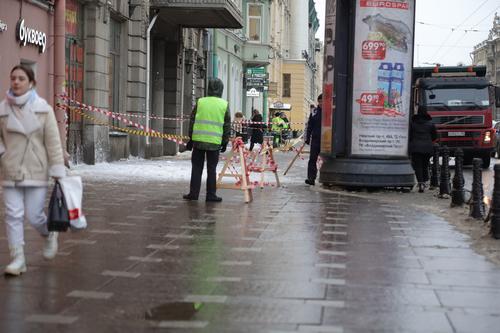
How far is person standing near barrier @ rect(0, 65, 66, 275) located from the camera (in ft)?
19.9

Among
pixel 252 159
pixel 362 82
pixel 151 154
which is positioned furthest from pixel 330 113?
pixel 151 154

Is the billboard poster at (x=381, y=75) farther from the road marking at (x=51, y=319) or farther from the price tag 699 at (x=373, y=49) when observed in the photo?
the road marking at (x=51, y=319)

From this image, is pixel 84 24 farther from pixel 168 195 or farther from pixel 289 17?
pixel 289 17

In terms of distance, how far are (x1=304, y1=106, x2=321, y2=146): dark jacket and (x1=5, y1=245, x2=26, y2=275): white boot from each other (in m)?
9.75

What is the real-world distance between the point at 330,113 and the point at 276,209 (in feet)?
12.4

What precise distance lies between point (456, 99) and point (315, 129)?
9.38 m

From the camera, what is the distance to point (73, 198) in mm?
6055

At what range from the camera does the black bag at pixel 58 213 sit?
5969 mm

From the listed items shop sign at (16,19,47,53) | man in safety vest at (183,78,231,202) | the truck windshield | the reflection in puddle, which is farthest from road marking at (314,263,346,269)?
the truck windshield

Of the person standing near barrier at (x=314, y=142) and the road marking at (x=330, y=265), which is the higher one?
the person standing near barrier at (x=314, y=142)

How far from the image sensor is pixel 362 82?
13.9m

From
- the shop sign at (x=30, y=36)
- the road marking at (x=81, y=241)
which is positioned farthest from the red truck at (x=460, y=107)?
the road marking at (x=81, y=241)

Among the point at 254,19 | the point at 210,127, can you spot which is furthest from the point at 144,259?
the point at 254,19

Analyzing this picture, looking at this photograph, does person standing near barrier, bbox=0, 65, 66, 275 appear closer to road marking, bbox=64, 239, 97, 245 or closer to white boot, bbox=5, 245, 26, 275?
white boot, bbox=5, 245, 26, 275
